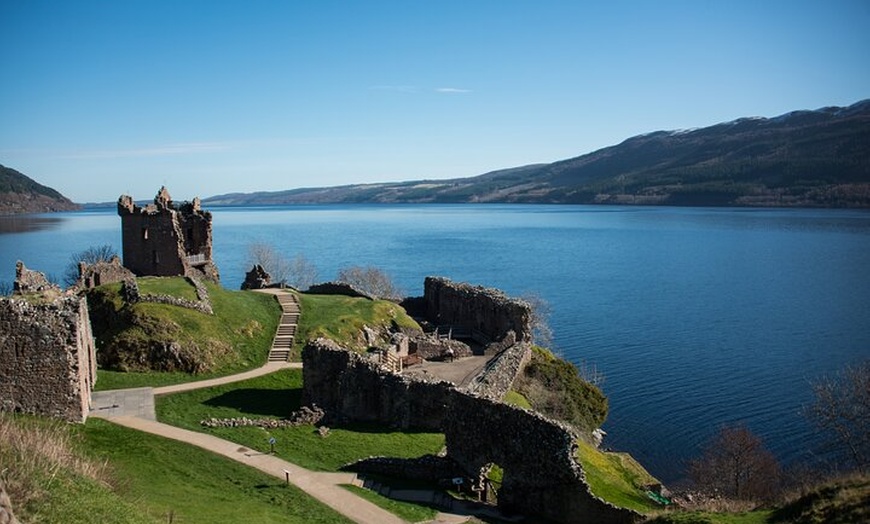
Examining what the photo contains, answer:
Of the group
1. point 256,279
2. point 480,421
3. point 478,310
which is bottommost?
point 480,421

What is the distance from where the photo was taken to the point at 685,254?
149m

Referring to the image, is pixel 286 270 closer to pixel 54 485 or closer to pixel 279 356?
pixel 279 356

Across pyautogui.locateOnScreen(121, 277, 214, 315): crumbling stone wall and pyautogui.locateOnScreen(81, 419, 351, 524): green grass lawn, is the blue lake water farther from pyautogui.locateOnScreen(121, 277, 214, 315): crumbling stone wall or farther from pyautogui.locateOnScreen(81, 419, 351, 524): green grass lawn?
pyautogui.locateOnScreen(121, 277, 214, 315): crumbling stone wall

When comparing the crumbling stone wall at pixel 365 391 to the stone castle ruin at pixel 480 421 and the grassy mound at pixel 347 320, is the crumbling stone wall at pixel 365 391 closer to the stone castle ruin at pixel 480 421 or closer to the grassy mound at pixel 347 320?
the stone castle ruin at pixel 480 421

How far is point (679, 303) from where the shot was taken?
94.4 meters

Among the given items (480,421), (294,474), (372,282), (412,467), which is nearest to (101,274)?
(294,474)

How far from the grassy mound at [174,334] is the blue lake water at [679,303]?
25705 millimetres

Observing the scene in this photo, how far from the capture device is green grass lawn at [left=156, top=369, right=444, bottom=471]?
2708cm

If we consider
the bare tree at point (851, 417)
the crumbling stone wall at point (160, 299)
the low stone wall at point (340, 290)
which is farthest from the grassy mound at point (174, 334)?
the bare tree at point (851, 417)

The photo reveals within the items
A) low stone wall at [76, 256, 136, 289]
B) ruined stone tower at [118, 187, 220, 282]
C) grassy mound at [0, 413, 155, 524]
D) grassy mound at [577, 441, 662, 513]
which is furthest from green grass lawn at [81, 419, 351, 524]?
ruined stone tower at [118, 187, 220, 282]

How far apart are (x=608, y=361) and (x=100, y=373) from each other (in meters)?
46.7

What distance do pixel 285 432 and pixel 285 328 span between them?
1441 centimetres

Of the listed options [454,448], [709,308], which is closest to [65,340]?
[454,448]

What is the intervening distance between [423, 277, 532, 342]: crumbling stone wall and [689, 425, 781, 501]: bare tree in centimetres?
1375
